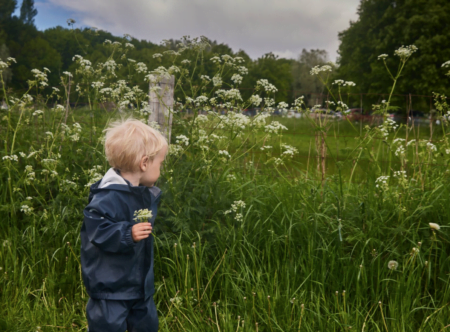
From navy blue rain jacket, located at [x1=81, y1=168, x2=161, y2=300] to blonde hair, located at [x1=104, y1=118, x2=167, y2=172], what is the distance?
8 cm

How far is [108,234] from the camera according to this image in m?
2.01

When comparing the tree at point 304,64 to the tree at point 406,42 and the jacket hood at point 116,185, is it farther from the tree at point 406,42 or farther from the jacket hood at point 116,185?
the jacket hood at point 116,185

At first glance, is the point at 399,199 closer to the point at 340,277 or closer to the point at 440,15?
the point at 340,277

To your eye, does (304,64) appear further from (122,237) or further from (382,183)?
(122,237)

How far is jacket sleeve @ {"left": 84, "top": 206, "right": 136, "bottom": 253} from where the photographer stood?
2014 mm

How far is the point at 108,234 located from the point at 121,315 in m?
0.49

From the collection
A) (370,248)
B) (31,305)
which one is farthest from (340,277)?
(31,305)

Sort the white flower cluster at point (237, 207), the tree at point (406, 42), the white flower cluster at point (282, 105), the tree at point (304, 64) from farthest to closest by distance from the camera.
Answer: the tree at point (304, 64)
the tree at point (406, 42)
the white flower cluster at point (282, 105)
the white flower cluster at point (237, 207)

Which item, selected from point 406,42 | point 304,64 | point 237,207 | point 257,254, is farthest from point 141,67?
point 304,64

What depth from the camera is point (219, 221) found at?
3.39 m

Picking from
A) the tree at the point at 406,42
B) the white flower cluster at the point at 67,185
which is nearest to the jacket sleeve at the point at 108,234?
the white flower cluster at the point at 67,185

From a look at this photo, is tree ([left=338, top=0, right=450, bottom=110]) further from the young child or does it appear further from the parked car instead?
the young child

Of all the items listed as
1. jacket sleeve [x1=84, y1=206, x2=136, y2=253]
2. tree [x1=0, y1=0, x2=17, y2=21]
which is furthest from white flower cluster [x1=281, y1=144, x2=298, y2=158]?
tree [x1=0, y1=0, x2=17, y2=21]

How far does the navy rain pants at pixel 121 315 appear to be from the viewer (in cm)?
214
